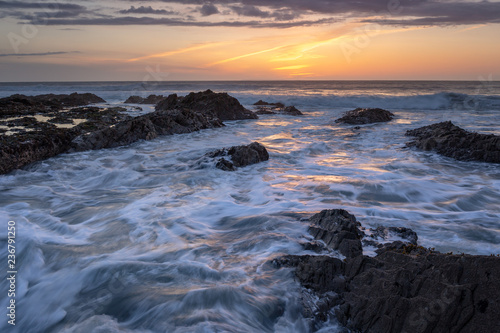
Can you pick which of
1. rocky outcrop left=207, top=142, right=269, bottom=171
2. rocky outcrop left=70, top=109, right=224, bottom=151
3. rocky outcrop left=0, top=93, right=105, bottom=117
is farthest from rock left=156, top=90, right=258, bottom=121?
rocky outcrop left=207, top=142, right=269, bottom=171

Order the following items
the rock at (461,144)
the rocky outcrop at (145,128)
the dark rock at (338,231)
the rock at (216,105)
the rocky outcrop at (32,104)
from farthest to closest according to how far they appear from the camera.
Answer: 1. the rock at (216,105)
2. the rocky outcrop at (32,104)
3. the rocky outcrop at (145,128)
4. the rock at (461,144)
5. the dark rock at (338,231)

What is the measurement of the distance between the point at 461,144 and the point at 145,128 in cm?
1137

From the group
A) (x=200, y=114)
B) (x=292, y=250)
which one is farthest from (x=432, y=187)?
(x=200, y=114)

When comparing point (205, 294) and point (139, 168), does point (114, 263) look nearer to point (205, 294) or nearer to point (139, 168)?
point (205, 294)

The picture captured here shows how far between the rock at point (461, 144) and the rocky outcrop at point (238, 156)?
229 inches

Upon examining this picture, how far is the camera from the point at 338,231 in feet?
14.2

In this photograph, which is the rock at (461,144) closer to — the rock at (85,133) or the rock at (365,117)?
the rock at (365,117)

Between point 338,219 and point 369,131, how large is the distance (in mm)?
12488

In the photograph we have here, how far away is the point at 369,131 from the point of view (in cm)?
1590

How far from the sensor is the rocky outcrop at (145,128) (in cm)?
1133

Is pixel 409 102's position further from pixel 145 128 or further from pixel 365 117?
pixel 145 128

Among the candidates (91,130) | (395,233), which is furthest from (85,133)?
(395,233)

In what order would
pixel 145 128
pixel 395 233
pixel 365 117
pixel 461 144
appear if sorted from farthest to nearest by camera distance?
pixel 365 117 → pixel 145 128 → pixel 461 144 → pixel 395 233

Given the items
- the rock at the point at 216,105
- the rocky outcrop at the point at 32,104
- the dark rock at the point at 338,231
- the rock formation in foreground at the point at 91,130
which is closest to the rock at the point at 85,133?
the rock formation in foreground at the point at 91,130
